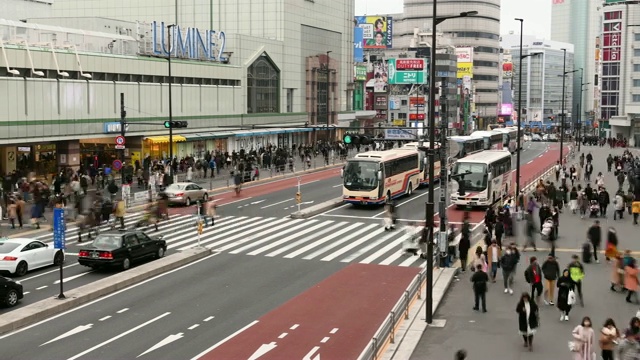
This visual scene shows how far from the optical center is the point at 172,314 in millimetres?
23047

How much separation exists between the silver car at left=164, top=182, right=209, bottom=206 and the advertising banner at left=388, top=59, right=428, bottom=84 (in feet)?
376

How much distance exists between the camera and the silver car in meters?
46.5

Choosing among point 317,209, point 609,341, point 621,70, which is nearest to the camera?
point 609,341

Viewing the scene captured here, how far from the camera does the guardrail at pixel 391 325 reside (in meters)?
16.6

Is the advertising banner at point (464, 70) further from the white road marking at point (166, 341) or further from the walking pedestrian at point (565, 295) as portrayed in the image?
the white road marking at point (166, 341)

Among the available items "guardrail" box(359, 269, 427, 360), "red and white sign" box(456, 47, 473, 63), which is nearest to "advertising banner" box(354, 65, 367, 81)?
"red and white sign" box(456, 47, 473, 63)

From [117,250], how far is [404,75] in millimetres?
134853

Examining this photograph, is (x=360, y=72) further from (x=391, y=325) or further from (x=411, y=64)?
(x=391, y=325)

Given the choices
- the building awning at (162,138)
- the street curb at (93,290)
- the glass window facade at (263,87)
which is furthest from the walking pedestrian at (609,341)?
the glass window facade at (263,87)

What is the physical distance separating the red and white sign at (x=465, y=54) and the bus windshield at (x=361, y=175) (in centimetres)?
14736

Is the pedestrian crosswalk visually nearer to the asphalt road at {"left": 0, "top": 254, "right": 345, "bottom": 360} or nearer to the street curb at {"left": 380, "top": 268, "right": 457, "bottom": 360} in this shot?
the asphalt road at {"left": 0, "top": 254, "right": 345, "bottom": 360}

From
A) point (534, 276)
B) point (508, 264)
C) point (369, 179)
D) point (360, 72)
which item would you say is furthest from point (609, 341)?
point (360, 72)

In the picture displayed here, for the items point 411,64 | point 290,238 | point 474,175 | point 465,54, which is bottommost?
point 290,238

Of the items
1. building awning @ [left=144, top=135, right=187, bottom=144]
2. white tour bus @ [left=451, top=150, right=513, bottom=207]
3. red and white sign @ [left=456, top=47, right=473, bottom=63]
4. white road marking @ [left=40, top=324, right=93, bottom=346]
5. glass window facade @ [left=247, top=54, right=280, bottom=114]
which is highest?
red and white sign @ [left=456, top=47, right=473, bottom=63]
